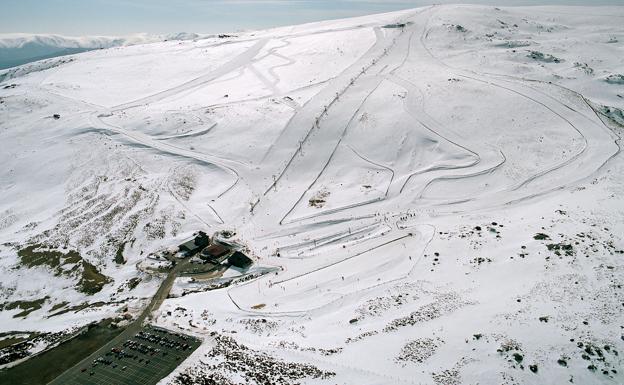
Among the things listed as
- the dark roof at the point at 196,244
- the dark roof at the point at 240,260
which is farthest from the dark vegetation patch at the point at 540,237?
the dark roof at the point at 196,244

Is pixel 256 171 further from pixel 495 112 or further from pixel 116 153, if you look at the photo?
pixel 495 112

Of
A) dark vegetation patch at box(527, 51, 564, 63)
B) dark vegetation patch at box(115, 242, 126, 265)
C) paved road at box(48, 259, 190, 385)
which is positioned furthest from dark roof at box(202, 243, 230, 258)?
dark vegetation patch at box(527, 51, 564, 63)

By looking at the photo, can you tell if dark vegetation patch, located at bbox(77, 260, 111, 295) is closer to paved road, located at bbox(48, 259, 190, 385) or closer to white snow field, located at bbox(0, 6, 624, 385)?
white snow field, located at bbox(0, 6, 624, 385)

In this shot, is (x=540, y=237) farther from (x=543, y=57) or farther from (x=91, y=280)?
(x=543, y=57)

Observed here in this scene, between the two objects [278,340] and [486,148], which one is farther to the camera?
[486,148]

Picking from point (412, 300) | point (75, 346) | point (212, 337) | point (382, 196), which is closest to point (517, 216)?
point (382, 196)

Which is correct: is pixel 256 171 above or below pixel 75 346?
above
